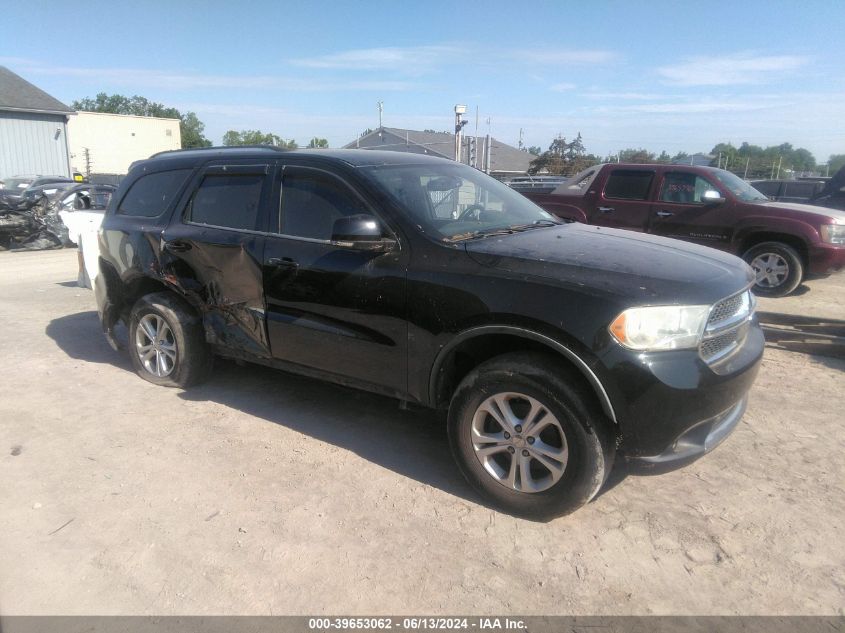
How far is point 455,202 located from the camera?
4.01 meters

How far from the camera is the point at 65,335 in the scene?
666 centimetres

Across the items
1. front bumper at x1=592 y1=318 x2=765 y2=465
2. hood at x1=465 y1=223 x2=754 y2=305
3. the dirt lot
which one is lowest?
the dirt lot

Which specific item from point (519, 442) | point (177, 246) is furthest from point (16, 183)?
point (519, 442)

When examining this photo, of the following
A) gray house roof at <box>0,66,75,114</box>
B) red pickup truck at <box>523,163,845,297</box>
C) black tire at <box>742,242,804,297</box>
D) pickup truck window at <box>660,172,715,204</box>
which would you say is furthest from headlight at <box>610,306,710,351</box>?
gray house roof at <box>0,66,75,114</box>

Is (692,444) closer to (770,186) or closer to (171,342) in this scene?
(171,342)

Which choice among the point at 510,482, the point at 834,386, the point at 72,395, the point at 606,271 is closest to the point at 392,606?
the point at 510,482

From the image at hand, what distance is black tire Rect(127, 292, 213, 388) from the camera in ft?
15.4

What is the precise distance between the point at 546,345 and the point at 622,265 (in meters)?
0.57

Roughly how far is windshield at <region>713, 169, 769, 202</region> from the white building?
4516cm

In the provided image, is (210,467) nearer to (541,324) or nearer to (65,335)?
(541,324)

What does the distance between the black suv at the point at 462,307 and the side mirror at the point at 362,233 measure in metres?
0.01

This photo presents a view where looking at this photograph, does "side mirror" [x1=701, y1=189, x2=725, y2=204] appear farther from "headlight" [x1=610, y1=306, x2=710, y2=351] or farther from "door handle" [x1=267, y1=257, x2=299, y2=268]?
"door handle" [x1=267, y1=257, x2=299, y2=268]

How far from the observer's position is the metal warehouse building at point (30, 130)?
86.9ft

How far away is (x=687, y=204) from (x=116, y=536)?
8.39m
